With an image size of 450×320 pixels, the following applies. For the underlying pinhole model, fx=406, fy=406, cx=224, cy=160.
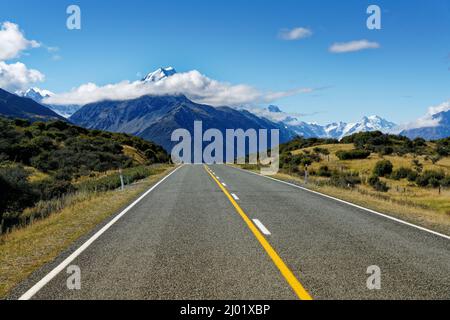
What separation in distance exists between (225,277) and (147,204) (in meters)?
8.71

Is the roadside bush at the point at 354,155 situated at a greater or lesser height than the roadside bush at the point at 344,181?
greater

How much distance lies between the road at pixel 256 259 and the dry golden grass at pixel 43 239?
1.34 feet

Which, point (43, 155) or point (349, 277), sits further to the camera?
point (43, 155)

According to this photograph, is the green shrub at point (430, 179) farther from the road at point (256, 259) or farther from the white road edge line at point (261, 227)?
the white road edge line at point (261, 227)

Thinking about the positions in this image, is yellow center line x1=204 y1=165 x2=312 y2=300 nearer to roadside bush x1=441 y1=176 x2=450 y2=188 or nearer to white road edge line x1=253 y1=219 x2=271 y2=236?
white road edge line x1=253 y1=219 x2=271 y2=236

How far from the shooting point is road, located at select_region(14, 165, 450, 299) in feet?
16.7

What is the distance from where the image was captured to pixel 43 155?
38.8m

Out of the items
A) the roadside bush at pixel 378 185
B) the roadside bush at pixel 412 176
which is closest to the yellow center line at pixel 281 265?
the roadside bush at pixel 378 185

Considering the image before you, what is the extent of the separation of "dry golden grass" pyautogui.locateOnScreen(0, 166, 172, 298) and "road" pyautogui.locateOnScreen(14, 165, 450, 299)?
41 cm

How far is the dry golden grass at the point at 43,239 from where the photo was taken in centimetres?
628

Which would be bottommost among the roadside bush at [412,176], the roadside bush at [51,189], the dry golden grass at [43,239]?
the roadside bush at [412,176]

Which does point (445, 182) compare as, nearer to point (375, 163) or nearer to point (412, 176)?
point (412, 176)
